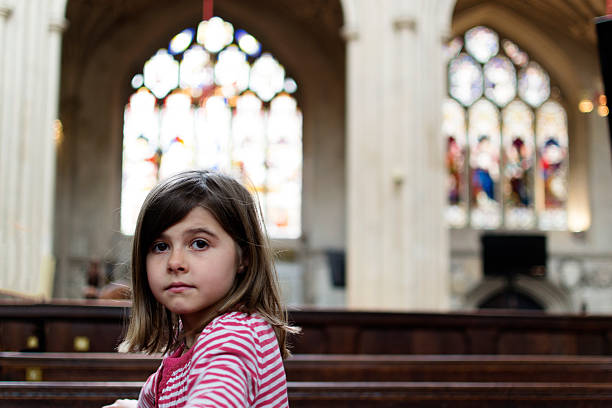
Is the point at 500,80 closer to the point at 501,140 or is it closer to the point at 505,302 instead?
the point at 501,140

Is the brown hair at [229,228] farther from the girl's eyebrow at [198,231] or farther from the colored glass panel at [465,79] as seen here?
the colored glass panel at [465,79]

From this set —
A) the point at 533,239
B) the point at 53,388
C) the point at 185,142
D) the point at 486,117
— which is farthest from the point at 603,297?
the point at 53,388

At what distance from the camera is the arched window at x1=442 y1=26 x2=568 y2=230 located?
46.1ft

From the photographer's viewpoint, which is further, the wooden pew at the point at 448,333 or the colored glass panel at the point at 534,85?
the colored glass panel at the point at 534,85

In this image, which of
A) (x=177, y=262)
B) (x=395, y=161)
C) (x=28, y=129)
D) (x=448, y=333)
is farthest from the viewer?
(x=395, y=161)

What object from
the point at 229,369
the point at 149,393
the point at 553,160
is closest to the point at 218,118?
the point at 553,160

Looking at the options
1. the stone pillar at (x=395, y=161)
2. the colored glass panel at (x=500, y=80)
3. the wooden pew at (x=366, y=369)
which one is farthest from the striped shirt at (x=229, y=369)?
the colored glass panel at (x=500, y=80)

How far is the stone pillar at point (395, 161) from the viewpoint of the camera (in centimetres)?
934

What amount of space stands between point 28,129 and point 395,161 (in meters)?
4.11

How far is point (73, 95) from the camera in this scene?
13695 millimetres

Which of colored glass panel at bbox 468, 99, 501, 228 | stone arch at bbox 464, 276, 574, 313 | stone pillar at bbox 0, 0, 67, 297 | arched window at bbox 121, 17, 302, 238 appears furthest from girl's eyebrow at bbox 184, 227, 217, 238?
colored glass panel at bbox 468, 99, 501, 228

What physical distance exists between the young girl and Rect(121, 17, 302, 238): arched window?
12.7 metres

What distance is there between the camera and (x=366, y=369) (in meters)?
2.62

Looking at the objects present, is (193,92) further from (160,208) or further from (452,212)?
(160,208)
